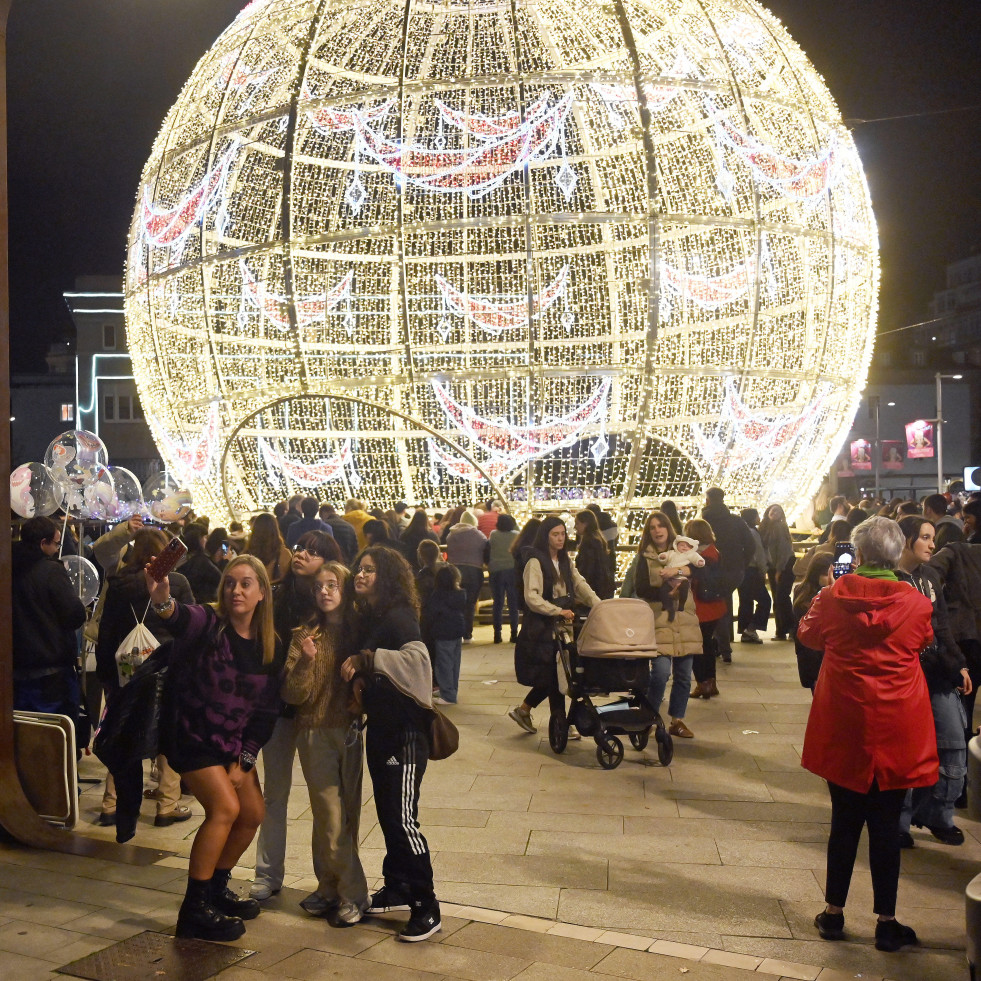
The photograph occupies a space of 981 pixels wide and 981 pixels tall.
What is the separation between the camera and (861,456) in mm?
43656

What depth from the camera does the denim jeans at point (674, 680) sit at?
809cm

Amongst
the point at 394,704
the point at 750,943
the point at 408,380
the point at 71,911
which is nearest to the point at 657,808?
the point at 750,943

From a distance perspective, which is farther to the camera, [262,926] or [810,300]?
[810,300]

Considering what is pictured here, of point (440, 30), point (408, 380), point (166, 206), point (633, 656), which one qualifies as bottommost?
point (633, 656)

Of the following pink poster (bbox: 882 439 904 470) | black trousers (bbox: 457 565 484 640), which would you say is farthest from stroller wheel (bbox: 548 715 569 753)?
pink poster (bbox: 882 439 904 470)

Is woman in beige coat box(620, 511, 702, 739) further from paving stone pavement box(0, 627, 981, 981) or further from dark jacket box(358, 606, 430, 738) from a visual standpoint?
→ dark jacket box(358, 606, 430, 738)

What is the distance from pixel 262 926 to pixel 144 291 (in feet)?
35.2

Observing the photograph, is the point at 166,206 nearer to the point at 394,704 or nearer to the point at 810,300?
the point at 810,300

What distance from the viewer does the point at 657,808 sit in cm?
660

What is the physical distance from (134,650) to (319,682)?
1634 mm

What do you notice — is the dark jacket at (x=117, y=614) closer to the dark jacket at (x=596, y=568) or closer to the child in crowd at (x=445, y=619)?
the child in crowd at (x=445, y=619)

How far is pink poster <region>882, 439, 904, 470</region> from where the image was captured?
1806 inches

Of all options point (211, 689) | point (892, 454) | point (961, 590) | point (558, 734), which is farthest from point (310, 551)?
point (892, 454)

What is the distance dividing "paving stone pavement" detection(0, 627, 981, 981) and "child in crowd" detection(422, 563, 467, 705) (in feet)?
5.12
